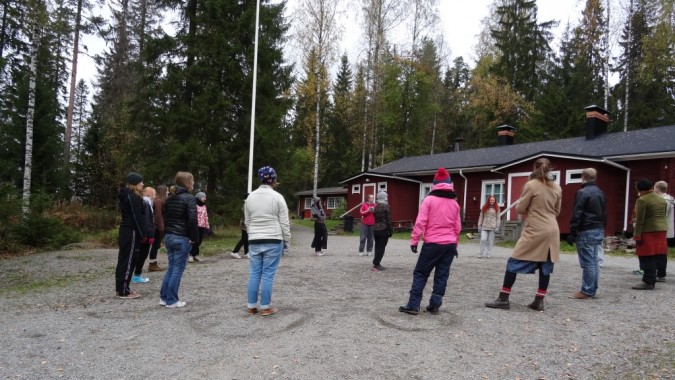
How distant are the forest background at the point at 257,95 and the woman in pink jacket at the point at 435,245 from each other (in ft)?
33.5

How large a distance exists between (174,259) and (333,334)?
2452 mm

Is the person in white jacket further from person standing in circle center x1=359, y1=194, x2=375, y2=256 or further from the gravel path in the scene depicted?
person standing in circle center x1=359, y1=194, x2=375, y2=256

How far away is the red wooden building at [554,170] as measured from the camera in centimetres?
1773

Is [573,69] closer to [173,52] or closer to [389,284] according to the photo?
[173,52]

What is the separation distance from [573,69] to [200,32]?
30339 millimetres

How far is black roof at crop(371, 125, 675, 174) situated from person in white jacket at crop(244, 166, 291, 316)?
1634cm

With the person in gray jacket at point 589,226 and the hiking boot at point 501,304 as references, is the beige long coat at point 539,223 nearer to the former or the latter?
the hiking boot at point 501,304

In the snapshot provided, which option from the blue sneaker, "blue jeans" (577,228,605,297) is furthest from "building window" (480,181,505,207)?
the blue sneaker

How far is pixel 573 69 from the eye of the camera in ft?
117

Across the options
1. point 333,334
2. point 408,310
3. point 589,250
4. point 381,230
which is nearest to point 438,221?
point 408,310

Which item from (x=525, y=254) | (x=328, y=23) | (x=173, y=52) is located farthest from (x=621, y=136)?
(x=173, y=52)

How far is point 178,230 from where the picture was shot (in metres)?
5.84

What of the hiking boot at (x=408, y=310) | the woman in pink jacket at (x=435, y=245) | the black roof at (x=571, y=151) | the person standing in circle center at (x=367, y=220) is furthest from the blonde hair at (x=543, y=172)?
the black roof at (x=571, y=151)

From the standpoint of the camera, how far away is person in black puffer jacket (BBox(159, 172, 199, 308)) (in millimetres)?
5836
